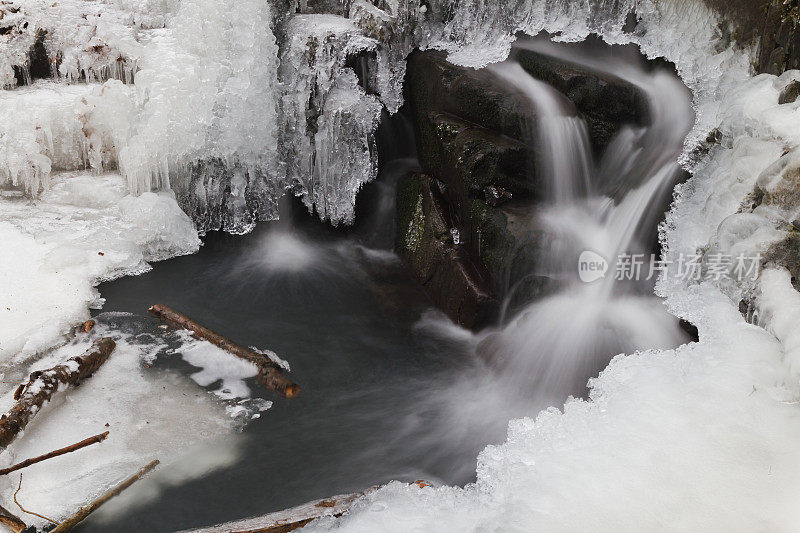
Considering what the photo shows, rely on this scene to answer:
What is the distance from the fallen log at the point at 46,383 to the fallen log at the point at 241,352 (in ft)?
1.77

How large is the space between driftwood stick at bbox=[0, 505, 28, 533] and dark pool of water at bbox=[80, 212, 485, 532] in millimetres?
296

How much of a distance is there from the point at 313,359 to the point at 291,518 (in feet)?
5.67

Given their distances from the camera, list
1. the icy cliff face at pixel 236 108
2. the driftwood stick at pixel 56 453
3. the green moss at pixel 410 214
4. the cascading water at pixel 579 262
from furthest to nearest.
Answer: the icy cliff face at pixel 236 108 < the green moss at pixel 410 214 < the cascading water at pixel 579 262 < the driftwood stick at pixel 56 453

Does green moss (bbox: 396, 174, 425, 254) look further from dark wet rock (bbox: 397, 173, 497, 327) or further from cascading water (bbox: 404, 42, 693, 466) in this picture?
cascading water (bbox: 404, 42, 693, 466)

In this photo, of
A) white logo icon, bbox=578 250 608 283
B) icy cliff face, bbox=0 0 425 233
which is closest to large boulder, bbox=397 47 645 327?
white logo icon, bbox=578 250 608 283

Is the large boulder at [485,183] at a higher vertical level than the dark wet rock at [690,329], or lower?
higher

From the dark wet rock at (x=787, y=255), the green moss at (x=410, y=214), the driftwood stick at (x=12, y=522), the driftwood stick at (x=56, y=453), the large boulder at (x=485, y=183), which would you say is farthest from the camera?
the green moss at (x=410, y=214)

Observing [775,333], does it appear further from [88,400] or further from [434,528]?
[88,400]

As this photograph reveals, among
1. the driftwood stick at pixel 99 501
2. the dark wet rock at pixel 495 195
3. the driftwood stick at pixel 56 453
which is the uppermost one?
the dark wet rock at pixel 495 195

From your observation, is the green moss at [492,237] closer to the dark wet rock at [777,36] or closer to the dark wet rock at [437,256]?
the dark wet rock at [437,256]

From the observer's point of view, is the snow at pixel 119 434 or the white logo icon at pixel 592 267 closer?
the snow at pixel 119 434

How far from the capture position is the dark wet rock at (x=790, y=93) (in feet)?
15.1

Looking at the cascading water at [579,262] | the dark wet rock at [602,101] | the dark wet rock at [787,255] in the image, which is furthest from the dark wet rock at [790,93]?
the dark wet rock at [787,255]

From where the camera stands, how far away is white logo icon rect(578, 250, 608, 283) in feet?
15.9
